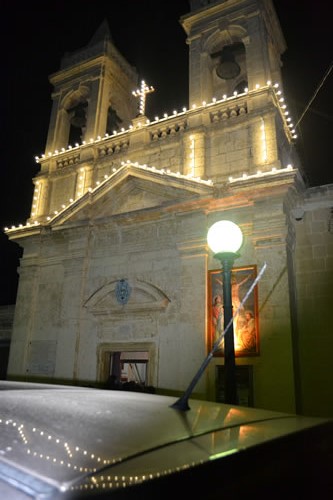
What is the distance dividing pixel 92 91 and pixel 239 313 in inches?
395

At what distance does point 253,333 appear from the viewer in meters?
7.64

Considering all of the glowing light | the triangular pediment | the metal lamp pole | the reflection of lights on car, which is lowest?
the reflection of lights on car

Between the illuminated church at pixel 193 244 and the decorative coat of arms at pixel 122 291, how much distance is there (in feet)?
0.09

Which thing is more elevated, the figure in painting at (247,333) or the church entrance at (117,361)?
the figure in painting at (247,333)

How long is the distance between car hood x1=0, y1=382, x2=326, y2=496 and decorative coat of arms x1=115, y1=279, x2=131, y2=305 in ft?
23.6

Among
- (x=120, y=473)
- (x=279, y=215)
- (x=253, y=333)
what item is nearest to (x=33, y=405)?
(x=120, y=473)

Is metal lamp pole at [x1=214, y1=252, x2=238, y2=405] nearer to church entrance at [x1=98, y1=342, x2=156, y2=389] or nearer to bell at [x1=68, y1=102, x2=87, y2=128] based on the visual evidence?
church entrance at [x1=98, y1=342, x2=156, y2=389]

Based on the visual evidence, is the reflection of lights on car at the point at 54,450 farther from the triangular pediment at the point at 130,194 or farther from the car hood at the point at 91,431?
the triangular pediment at the point at 130,194

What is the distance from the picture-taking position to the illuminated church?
309 inches

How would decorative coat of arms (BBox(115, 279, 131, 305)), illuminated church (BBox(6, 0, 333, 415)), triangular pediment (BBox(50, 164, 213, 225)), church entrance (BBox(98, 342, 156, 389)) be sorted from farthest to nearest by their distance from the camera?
decorative coat of arms (BBox(115, 279, 131, 305)) < triangular pediment (BBox(50, 164, 213, 225)) < church entrance (BBox(98, 342, 156, 389)) < illuminated church (BBox(6, 0, 333, 415))

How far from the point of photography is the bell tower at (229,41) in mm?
10570

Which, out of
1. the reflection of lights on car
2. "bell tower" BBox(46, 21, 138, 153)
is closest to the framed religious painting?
the reflection of lights on car

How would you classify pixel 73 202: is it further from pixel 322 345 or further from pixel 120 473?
pixel 120 473

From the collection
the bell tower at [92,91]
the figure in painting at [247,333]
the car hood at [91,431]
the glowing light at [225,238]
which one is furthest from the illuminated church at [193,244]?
the car hood at [91,431]
